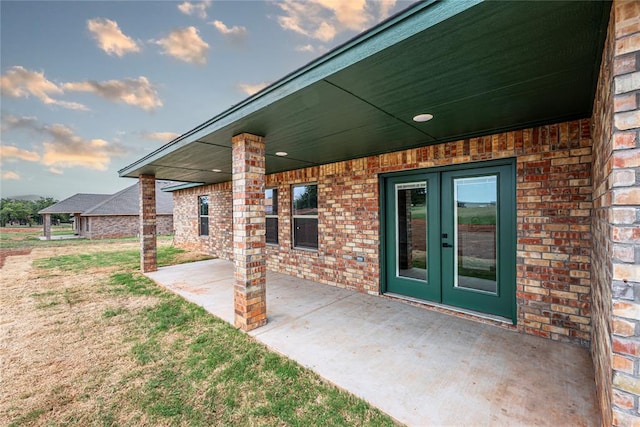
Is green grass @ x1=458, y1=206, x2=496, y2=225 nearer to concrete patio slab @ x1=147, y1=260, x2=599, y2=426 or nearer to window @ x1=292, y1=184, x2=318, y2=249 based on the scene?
concrete patio slab @ x1=147, y1=260, x2=599, y2=426

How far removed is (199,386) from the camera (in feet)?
7.81

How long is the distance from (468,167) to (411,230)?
1.35m

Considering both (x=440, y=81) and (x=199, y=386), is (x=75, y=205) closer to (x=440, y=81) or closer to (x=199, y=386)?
(x=199, y=386)

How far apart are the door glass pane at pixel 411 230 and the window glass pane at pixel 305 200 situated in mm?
2022

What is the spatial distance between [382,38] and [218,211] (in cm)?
863

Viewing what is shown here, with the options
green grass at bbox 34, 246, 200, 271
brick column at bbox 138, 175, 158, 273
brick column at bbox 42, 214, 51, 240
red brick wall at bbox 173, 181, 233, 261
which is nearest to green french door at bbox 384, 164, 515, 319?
red brick wall at bbox 173, 181, 233, 261

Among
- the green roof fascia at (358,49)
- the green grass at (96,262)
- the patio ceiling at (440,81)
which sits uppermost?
the green roof fascia at (358,49)

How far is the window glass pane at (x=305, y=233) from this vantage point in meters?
5.90

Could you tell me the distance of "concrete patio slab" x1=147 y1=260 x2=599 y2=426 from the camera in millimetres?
1997

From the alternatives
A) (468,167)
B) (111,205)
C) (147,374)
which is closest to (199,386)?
(147,374)

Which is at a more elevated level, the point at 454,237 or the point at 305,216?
the point at 305,216

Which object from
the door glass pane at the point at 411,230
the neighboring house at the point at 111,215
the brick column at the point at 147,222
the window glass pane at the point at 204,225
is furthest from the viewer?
the neighboring house at the point at 111,215

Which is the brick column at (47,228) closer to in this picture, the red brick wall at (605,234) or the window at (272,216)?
the window at (272,216)

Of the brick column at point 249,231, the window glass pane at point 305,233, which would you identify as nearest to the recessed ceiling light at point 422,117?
the brick column at point 249,231
